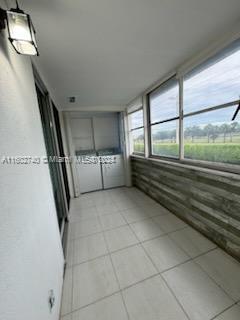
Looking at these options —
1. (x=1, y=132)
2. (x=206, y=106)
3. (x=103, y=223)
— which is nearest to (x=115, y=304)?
(x=103, y=223)

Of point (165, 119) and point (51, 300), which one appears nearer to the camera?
point (51, 300)

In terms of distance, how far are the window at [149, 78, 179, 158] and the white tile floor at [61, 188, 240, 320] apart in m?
1.22

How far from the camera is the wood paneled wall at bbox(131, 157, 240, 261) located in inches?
58.0

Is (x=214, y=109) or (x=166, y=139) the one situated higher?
(x=214, y=109)

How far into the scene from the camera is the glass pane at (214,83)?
142 centimetres

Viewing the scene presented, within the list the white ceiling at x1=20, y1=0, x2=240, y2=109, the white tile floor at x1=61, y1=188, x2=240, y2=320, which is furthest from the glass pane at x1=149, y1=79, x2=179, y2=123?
the white tile floor at x1=61, y1=188, x2=240, y2=320

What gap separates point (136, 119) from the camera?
3.53 meters

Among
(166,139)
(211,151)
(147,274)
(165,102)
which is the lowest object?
(147,274)

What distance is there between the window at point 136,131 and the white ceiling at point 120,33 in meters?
1.37

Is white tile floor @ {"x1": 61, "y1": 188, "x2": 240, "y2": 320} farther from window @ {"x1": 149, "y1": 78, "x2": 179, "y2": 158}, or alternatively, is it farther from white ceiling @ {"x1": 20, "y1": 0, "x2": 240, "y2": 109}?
white ceiling @ {"x1": 20, "y1": 0, "x2": 240, "y2": 109}

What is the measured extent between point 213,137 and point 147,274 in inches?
66.5

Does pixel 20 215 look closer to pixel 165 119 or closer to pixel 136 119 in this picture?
pixel 165 119

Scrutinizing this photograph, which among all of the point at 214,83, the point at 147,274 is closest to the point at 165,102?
the point at 214,83

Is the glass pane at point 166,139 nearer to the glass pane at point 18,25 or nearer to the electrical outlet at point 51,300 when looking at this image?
the glass pane at point 18,25
